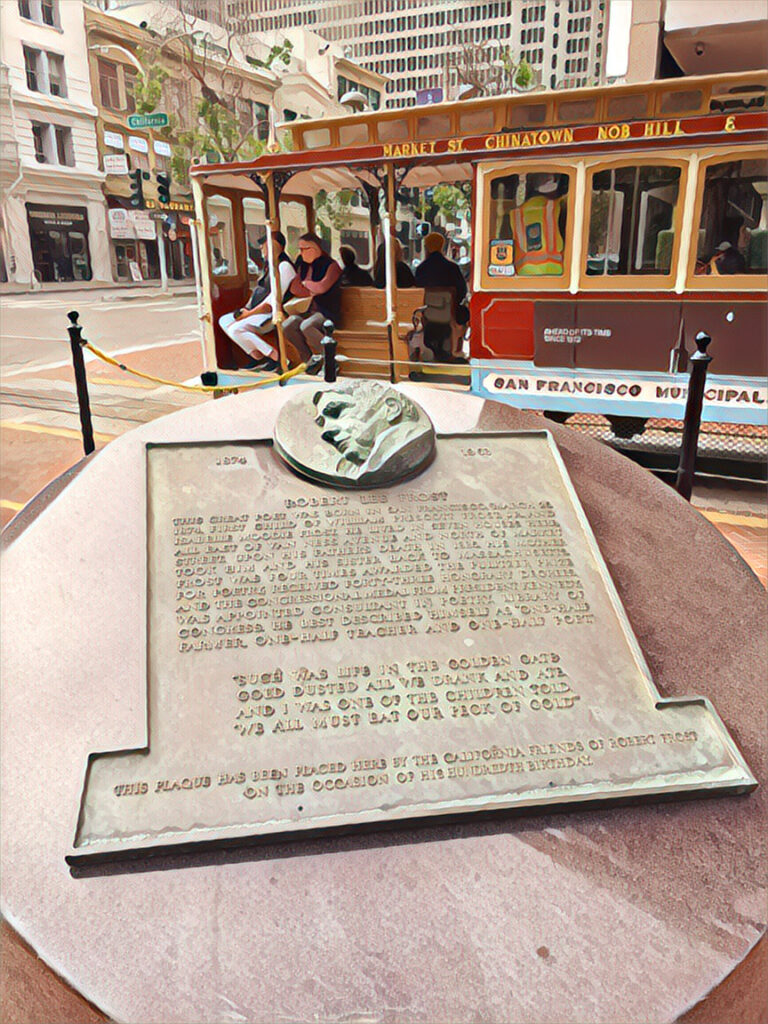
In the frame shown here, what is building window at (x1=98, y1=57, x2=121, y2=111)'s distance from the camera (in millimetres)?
23797

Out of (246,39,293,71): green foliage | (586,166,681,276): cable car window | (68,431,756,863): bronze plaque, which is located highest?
(246,39,293,71): green foliage

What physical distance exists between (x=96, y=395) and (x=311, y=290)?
10.3 ft

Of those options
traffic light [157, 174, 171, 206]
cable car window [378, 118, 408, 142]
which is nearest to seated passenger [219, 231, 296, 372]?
cable car window [378, 118, 408, 142]

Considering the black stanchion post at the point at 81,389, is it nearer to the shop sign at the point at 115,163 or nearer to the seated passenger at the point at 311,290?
the seated passenger at the point at 311,290

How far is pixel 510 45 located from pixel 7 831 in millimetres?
22970

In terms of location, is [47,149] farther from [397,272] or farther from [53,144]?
[397,272]

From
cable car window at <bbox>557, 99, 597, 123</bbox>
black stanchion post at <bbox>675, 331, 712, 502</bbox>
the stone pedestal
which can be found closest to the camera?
the stone pedestal

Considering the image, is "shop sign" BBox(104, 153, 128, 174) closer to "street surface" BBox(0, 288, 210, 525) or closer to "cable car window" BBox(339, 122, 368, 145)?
"street surface" BBox(0, 288, 210, 525)

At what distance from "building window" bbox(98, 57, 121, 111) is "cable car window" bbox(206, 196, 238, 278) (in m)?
18.6

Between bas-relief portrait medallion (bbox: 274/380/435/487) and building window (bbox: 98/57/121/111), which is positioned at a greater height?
building window (bbox: 98/57/121/111)

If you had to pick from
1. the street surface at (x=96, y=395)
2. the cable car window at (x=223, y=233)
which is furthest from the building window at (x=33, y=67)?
the cable car window at (x=223, y=233)

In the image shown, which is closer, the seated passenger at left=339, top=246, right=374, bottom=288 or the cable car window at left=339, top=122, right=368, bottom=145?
the cable car window at left=339, top=122, right=368, bottom=145

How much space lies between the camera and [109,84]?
24375 millimetres

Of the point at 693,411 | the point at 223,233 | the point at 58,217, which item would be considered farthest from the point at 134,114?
the point at 693,411
